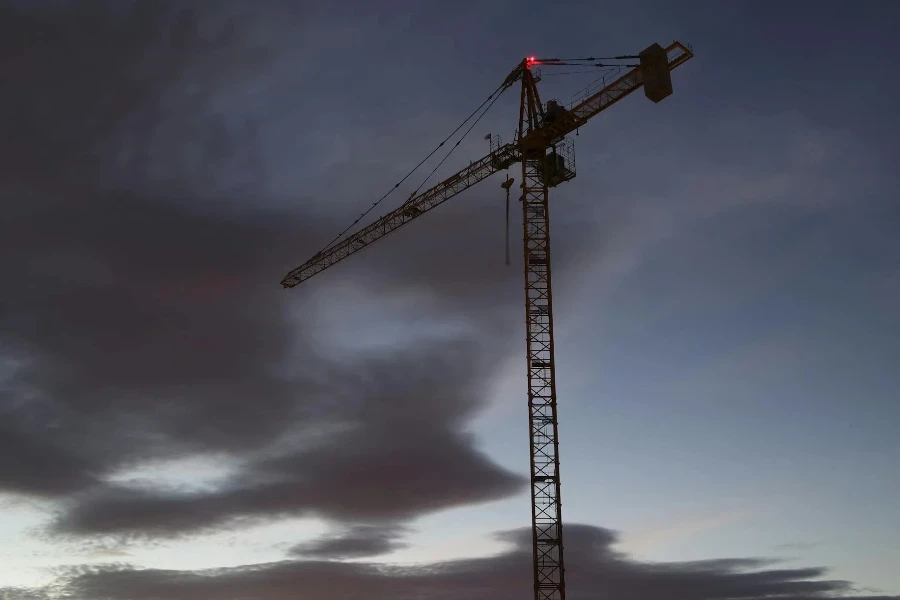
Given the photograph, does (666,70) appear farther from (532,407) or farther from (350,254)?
(350,254)

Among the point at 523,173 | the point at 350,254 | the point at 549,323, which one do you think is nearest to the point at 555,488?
the point at 549,323

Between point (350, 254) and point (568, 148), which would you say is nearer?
point (568, 148)

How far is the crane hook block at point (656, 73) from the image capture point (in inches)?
3339

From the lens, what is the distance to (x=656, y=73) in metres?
85.6

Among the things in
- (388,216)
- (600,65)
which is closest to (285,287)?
(388,216)

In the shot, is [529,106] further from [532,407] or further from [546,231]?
[532,407]

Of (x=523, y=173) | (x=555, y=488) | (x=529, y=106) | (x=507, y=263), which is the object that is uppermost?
(x=529, y=106)

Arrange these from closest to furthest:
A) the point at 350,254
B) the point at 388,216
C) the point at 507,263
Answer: the point at 507,263
the point at 388,216
the point at 350,254

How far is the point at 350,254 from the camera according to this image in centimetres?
12700

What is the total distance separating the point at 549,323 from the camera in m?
92.6

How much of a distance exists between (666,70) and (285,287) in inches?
2951

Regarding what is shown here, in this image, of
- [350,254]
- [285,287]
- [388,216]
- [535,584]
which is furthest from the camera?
[285,287]

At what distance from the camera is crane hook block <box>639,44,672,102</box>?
278 feet

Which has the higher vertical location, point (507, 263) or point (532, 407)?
point (507, 263)
